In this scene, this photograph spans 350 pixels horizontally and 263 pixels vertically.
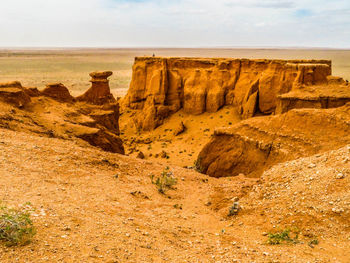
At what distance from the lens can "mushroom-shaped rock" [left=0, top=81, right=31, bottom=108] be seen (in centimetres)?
1213

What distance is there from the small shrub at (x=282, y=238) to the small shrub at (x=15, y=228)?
162 inches

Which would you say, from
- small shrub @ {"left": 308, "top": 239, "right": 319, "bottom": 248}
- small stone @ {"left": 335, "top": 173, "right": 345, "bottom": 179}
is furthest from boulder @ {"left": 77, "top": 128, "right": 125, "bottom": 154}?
small shrub @ {"left": 308, "top": 239, "right": 319, "bottom": 248}

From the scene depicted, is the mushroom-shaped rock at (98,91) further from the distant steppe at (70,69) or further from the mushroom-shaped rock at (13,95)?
the distant steppe at (70,69)

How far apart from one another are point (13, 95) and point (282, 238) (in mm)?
10814

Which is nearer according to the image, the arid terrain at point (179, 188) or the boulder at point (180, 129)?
the arid terrain at point (179, 188)

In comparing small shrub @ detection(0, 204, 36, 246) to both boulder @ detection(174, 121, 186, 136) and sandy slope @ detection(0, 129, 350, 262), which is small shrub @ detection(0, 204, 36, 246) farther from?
boulder @ detection(174, 121, 186, 136)

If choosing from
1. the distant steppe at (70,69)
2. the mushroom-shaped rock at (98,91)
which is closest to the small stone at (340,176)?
the mushroom-shaped rock at (98,91)

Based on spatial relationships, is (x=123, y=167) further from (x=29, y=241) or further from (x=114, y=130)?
(x=114, y=130)

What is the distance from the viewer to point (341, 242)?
5.66m

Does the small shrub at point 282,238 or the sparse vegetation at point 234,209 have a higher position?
the small shrub at point 282,238

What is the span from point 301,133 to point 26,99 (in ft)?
34.8

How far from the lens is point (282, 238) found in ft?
19.8

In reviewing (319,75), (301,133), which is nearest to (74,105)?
(301,133)

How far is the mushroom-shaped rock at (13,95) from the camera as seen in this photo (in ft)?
39.8
